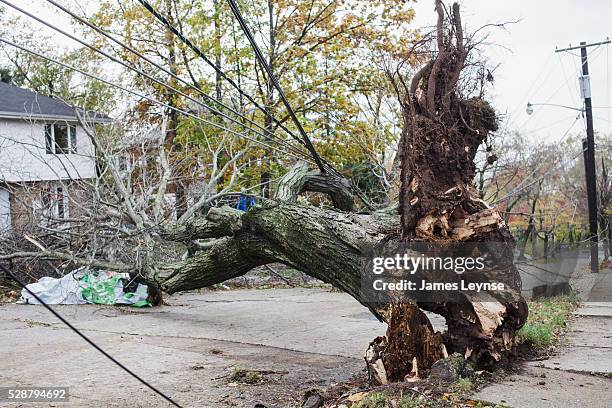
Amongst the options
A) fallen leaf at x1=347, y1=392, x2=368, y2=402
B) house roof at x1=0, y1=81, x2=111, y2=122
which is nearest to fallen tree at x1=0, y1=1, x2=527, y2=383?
fallen leaf at x1=347, y1=392, x2=368, y2=402

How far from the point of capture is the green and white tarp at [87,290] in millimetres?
11547

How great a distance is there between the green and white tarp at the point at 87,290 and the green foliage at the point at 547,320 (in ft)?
21.8

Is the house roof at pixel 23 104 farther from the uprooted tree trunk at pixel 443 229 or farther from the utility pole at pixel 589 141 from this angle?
the uprooted tree trunk at pixel 443 229

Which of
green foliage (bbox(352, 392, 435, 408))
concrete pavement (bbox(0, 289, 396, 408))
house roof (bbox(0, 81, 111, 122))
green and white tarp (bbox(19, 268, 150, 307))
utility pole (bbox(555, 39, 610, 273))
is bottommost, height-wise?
concrete pavement (bbox(0, 289, 396, 408))

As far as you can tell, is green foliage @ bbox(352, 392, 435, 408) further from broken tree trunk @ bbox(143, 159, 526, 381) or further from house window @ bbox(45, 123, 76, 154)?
house window @ bbox(45, 123, 76, 154)

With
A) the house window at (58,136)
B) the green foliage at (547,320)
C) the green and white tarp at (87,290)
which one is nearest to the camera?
the green foliage at (547,320)

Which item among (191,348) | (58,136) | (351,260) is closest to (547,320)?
(351,260)

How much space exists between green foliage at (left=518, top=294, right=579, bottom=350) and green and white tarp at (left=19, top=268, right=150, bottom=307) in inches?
262

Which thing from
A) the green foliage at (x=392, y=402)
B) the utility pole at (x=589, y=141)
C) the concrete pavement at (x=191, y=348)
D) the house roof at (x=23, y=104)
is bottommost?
the concrete pavement at (x=191, y=348)

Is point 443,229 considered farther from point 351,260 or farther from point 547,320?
point 547,320

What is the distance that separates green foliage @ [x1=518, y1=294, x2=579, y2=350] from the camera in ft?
20.6

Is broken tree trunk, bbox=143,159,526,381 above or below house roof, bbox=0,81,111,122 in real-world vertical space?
→ below

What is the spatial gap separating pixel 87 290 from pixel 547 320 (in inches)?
313

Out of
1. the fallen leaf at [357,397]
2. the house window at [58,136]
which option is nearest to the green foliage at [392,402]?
the fallen leaf at [357,397]
